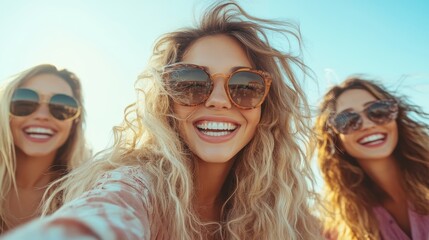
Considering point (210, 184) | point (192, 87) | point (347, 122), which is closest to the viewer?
point (192, 87)

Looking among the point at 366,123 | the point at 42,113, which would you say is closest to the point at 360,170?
the point at 366,123

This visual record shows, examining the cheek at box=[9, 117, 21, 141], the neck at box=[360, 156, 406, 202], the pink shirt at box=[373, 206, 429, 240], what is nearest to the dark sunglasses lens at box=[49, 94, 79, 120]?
the cheek at box=[9, 117, 21, 141]

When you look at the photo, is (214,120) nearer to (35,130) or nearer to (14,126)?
(35,130)

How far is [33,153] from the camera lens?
376 centimetres

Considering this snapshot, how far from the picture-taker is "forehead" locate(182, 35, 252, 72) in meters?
2.53

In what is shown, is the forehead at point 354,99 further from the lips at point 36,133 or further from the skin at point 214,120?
the lips at point 36,133

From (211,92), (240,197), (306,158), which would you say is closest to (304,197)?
(306,158)

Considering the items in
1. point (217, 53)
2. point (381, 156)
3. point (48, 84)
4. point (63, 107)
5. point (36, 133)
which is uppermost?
point (217, 53)

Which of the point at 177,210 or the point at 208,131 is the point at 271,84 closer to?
the point at 208,131

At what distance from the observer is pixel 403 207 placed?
3850mm

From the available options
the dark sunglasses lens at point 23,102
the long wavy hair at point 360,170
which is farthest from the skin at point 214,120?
the dark sunglasses lens at point 23,102

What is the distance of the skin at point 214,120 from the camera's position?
245 cm

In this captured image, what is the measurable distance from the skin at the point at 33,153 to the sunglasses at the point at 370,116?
10.2ft

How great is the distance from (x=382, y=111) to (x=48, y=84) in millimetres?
3805
